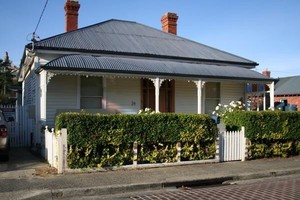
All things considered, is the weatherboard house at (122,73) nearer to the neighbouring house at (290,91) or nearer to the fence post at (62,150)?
the fence post at (62,150)

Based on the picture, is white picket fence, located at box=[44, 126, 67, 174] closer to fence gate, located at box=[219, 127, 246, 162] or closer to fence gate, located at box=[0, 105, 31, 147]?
fence gate, located at box=[219, 127, 246, 162]

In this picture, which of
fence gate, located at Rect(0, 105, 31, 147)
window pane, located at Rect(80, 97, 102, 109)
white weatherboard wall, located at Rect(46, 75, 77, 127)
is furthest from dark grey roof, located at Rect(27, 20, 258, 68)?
fence gate, located at Rect(0, 105, 31, 147)

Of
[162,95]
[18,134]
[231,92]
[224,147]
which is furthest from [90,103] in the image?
[231,92]

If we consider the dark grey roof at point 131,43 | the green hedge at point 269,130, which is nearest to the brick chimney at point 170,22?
the dark grey roof at point 131,43

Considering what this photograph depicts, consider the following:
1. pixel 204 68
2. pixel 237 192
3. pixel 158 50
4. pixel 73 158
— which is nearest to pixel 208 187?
pixel 237 192

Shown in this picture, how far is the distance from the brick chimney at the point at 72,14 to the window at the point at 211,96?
813 cm

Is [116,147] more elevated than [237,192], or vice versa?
[116,147]

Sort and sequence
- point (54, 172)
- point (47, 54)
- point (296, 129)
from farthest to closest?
point (47, 54), point (296, 129), point (54, 172)

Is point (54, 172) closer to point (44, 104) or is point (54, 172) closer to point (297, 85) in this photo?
point (44, 104)

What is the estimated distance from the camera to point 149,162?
1040 cm

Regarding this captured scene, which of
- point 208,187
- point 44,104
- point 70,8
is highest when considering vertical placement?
point 70,8

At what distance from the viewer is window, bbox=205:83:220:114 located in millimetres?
18141

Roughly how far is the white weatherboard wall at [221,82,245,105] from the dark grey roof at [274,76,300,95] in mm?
26287

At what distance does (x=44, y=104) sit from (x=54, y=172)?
4.53 meters
